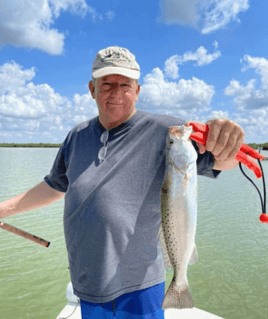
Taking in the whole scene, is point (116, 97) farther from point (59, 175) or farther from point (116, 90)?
point (59, 175)

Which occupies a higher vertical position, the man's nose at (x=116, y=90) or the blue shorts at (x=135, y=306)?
the man's nose at (x=116, y=90)

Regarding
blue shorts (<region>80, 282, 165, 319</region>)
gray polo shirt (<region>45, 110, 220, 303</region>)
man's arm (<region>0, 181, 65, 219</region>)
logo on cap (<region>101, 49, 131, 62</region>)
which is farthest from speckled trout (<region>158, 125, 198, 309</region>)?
man's arm (<region>0, 181, 65, 219</region>)

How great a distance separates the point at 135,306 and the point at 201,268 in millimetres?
8593

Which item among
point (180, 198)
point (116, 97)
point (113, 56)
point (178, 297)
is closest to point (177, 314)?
point (178, 297)

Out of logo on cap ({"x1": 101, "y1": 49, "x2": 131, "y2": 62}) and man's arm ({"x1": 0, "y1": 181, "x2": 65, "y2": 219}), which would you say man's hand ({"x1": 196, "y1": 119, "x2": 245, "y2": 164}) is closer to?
logo on cap ({"x1": 101, "y1": 49, "x2": 131, "y2": 62})

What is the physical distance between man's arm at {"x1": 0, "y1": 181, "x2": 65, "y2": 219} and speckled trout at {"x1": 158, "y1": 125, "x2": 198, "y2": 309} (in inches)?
78.2

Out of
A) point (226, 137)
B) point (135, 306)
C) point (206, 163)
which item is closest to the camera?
point (226, 137)

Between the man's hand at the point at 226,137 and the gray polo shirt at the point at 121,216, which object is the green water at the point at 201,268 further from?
the man's hand at the point at 226,137

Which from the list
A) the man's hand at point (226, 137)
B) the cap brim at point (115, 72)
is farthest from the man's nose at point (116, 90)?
the man's hand at point (226, 137)

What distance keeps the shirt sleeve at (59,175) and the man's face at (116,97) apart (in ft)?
2.60

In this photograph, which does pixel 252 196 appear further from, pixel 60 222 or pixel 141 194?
pixel 141 194

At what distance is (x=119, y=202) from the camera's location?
2225mm

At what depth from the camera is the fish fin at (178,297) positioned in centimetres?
179

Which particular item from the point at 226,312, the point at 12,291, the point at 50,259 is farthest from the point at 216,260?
the point at 12,291
